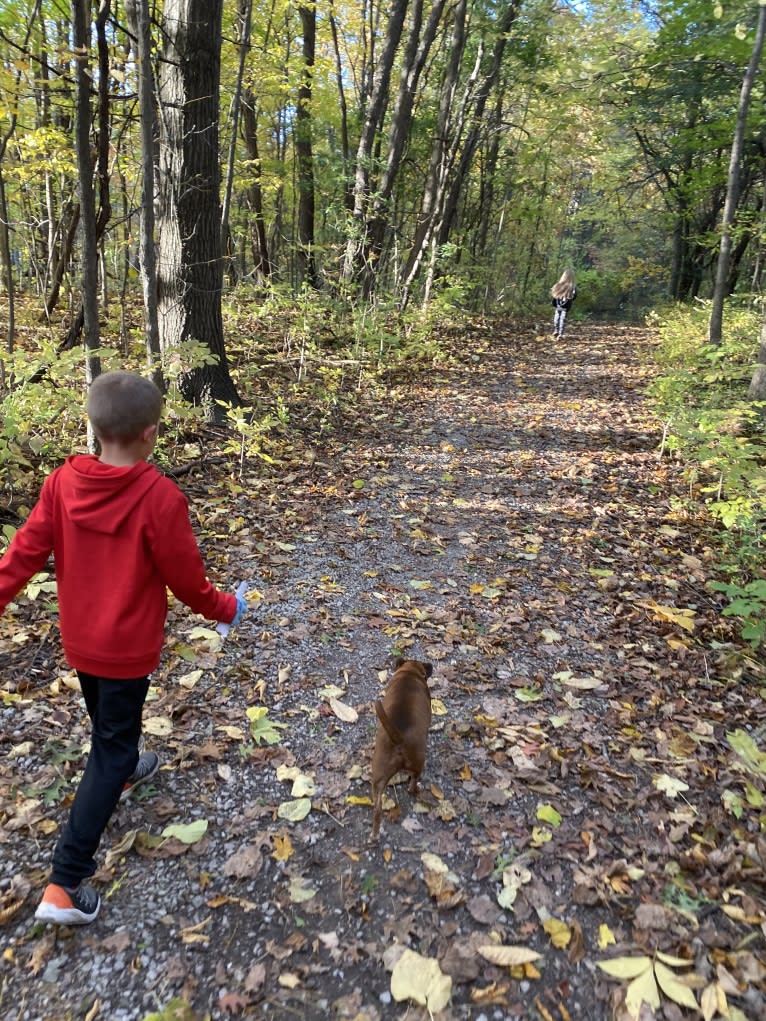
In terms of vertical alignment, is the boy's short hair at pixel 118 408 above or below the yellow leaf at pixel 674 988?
above

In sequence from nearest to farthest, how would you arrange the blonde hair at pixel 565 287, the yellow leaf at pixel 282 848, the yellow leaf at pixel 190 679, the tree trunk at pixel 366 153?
1. the yellow leaf at pixel 282 848
2. the yellow leaf at pixel 190 679
3. the tree trunk at pixel 366 153
4. the blonde hair at pixel 565 287

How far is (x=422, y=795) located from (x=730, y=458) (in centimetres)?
428

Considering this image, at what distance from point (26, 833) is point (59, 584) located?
45.9 inches

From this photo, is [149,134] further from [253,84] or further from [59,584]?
[253,84]

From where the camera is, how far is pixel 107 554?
6.80 ft

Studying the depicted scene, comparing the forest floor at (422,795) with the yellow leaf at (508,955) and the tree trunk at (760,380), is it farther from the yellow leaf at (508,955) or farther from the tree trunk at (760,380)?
the tree trunk at (760,380)

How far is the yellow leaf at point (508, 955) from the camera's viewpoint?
2.21 m

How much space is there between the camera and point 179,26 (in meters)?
5.95

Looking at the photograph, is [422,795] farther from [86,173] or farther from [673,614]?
[86,173]

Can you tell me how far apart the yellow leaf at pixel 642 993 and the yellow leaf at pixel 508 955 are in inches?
12.0

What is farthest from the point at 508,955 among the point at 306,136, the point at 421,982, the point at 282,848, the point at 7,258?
the point at 306,136

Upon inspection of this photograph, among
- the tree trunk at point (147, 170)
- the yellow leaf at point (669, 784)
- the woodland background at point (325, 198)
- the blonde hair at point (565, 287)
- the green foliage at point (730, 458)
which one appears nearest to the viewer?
the yellow leaf at point (669, 784)

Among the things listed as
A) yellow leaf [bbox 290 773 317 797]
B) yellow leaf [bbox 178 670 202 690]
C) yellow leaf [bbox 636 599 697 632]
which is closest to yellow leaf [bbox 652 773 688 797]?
yellow leaf [bbox 636 599 697 632]

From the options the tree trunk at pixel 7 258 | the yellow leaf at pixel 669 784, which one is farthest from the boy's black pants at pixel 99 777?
the tree trunk at pixel 7 258
